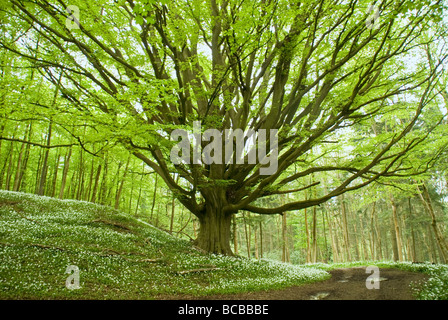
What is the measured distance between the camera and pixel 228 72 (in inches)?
375

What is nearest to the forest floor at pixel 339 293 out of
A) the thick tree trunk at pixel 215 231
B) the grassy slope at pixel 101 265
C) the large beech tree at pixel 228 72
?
the grassy slope at pixel 101 265

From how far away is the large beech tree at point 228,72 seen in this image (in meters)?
8.39

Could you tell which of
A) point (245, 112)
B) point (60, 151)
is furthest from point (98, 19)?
point (60, 151)

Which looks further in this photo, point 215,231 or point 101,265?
point 215,231

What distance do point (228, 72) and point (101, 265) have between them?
A: 802cm

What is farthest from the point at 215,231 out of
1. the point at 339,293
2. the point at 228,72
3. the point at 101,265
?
the point at 228,72

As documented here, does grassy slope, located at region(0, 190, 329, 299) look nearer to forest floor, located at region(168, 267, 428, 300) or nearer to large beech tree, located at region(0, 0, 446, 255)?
forest floor, located at region(168, 267, 428, 300)

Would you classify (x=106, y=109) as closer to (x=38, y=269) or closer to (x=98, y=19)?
(x=98, y=19)

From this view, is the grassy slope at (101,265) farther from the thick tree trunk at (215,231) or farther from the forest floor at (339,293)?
the thick tree trunk at (215,231)

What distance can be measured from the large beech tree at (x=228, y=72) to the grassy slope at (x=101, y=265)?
261 cm

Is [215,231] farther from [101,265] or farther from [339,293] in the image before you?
[339,293]

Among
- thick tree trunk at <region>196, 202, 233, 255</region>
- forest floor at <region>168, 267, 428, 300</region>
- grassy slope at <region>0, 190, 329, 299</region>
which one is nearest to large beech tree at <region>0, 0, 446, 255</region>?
thick tree trunk at <region>196, 202, 233, 255</region>

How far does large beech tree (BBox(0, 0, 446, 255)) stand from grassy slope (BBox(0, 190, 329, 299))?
8.57 feet
